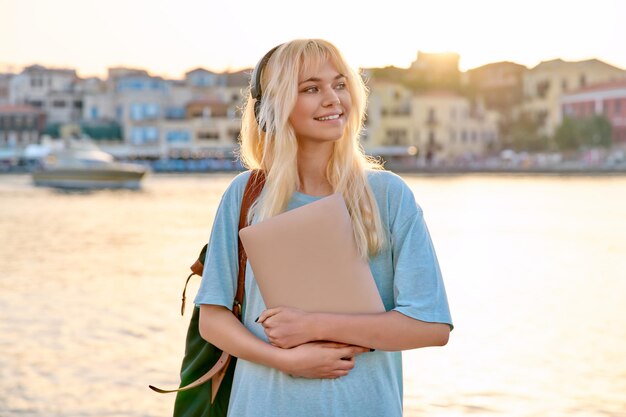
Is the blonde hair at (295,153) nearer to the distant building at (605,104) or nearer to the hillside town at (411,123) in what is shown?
the hillside town at (411,123)

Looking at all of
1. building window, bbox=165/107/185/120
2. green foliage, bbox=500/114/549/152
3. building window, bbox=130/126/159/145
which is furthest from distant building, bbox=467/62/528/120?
building window, bbox=130/126/159/145

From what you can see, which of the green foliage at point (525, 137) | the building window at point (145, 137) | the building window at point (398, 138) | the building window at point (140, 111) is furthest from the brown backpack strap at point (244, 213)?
the building window at point (140, 111)

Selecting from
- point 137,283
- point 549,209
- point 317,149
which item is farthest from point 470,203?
point 317,149

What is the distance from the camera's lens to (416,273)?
191cm

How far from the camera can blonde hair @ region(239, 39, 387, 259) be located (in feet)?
6.28

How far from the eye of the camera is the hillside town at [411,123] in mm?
70750

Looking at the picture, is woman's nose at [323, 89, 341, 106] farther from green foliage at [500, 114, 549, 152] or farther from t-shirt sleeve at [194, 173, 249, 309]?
green foliage at [500, 114, 549, 152]

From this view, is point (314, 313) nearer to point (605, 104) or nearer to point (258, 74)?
point (258, 74)

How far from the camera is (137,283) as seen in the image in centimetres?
1271

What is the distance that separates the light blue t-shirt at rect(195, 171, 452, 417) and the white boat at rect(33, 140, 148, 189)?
47759 mm

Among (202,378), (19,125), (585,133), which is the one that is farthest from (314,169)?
(19,125)

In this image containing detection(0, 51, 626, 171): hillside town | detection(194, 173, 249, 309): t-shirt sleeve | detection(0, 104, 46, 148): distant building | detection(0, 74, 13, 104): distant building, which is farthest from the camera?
detection(0, 74, 13, 104): distant building

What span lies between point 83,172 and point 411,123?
29.7 m

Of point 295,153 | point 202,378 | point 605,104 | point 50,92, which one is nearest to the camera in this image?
point 295,153
